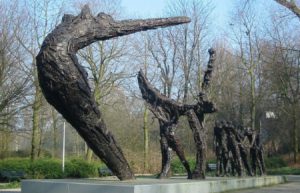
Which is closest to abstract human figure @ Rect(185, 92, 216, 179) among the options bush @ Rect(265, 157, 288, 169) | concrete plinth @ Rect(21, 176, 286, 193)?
concrete plinth @ Rect(21, 176, 286, 193)

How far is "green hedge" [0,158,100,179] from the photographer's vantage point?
2414cm

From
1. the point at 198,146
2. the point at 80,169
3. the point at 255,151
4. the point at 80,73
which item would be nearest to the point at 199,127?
the point at 198,146

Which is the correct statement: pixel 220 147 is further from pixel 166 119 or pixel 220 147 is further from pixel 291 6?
pixel 291 6

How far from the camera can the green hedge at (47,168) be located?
79.2 ft

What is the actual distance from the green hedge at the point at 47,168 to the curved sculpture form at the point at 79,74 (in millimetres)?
12054

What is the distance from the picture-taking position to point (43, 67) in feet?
37.8

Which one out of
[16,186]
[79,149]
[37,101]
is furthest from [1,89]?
[79,149]

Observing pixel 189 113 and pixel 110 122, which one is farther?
pixel 110 122

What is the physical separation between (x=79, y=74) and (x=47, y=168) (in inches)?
537

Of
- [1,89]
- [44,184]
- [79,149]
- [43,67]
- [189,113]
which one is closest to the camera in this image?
[43,67]

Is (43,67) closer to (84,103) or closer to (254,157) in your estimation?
(84,103)

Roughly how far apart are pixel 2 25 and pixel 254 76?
2171 cm

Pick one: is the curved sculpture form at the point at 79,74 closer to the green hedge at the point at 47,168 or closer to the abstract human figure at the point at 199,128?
the abstract human figure at the point at 199,128

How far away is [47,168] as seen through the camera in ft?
80.6
